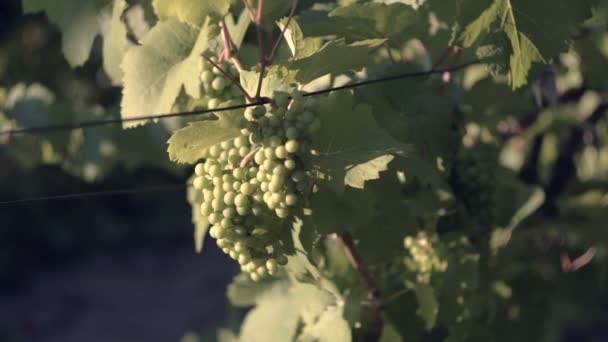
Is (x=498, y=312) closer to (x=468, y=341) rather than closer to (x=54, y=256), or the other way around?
(x=468, y=341)

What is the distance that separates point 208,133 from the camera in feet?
4.86

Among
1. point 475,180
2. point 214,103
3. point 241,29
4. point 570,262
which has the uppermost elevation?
point 241,29

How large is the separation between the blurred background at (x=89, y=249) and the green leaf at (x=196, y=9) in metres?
4.25

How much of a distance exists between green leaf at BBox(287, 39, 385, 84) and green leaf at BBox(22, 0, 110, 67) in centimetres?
66

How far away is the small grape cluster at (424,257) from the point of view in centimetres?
204

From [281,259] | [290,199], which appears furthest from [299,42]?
[281,259]

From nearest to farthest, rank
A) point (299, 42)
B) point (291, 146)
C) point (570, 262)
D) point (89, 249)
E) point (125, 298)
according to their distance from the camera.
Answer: point (291, 146)
point (299, 42)
point (570, 262)
point (125, 298)
point (89, 249)

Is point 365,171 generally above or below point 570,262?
above

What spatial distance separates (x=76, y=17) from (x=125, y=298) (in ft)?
16.5

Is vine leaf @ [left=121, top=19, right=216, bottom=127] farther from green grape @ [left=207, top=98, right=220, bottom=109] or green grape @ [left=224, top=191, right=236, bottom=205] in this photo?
green grape @ [left=224, top=191, right=236, bottom=205]

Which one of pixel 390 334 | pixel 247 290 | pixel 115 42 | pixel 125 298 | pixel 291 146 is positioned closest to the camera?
pixel 291 146

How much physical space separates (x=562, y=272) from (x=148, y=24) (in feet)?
6.30

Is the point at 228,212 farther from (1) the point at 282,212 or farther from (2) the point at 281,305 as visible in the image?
(2) the point at 281,305

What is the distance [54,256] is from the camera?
7031 mm
